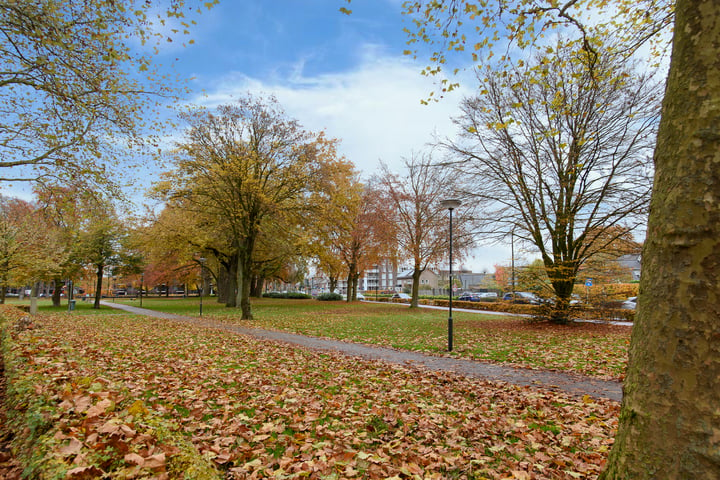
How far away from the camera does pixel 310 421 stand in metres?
4.18

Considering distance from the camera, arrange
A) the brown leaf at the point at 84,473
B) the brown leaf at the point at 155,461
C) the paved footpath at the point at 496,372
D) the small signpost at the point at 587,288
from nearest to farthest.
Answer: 1. the brown leaf at the point at 84,473
2. the brown leaf at the point at 155,461
3. the paved footpath at the point at 496,372
4. the small signpost at the point at 587,288

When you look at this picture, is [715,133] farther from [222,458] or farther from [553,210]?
[553,210]

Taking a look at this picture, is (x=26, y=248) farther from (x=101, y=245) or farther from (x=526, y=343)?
(x=526, y=343)

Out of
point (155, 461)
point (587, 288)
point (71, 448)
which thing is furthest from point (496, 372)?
point (587, 288)

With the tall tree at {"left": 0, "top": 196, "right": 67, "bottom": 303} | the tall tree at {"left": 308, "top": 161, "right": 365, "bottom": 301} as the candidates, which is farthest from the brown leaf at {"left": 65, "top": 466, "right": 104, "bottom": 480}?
the tall tree at {"left": 308, "top": 161, "right": 365, "bottom": 301}

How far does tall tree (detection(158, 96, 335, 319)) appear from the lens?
18598mm

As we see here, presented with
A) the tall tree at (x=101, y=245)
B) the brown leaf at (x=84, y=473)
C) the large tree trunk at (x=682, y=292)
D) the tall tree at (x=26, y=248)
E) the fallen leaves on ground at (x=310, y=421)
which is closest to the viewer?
the large tree trunk at (x=682, y=292)

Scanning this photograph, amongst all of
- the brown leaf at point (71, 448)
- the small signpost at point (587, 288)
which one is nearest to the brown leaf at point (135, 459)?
the brown leaf at point (71, 448)

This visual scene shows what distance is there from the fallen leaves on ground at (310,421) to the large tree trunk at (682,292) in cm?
148

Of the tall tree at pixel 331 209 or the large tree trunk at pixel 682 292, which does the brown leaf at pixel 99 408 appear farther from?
the tall tree at pixel 331 209

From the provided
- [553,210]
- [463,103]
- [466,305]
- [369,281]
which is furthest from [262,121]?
[369,281]

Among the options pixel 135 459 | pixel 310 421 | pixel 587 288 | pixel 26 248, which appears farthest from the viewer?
pixel 26 248

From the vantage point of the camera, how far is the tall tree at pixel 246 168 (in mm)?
18598

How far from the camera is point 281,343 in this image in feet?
35.0
